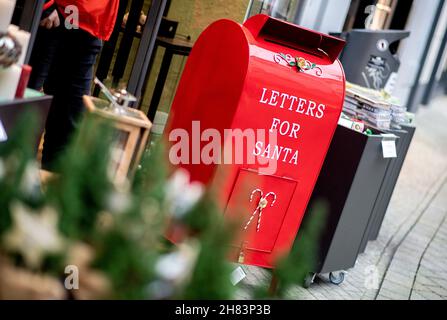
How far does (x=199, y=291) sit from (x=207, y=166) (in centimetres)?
290

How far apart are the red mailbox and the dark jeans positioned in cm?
53

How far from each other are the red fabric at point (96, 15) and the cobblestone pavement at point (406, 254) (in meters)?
1.58

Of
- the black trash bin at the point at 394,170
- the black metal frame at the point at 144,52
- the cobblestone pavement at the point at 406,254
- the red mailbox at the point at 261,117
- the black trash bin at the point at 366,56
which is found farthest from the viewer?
the black trash bin at the point at 366,56

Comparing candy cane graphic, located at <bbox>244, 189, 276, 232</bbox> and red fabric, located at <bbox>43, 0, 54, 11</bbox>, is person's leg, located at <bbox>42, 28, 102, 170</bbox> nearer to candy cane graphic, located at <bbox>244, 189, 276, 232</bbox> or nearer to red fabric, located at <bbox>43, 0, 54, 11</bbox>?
red fabric, located at <bbox>43, 0, 54, 11</bbox>

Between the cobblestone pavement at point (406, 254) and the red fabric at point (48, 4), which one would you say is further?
the cobblestone pavement at point (406, 254)

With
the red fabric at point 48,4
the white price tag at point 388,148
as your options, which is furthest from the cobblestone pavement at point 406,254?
the red fabric at point 48,4

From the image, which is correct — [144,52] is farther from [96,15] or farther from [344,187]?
[344,187]

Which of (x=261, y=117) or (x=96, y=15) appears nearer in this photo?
(x=261, y=117)

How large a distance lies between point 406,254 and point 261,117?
339 centimetres

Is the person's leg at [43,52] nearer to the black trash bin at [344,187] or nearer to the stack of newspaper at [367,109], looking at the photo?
the black trash bin at [344,187]

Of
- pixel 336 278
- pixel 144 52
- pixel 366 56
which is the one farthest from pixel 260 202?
pixel 366 56

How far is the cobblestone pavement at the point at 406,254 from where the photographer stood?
5.36 m

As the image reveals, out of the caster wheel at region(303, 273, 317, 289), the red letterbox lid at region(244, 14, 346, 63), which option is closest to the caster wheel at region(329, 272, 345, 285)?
the caster wheel at region(303, 273, 317, 289)

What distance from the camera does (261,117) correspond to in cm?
425
